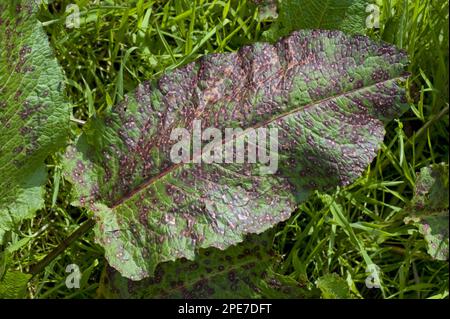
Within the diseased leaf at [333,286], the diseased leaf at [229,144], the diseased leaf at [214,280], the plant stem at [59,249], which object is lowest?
the diseased leaf at [333,286]

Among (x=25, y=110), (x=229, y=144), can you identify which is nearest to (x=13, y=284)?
(x=25, y=110)

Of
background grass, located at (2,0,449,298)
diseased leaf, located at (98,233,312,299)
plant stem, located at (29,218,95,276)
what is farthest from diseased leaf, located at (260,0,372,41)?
plant stem, located at (29,218,95,276)

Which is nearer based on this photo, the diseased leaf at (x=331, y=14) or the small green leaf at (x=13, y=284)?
the small green leaf at (x=13, y=284)

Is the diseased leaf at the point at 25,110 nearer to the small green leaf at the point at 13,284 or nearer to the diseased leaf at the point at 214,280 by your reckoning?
the small green leaf at the point at 13,284

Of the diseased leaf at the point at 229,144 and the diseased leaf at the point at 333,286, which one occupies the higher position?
the diseased leaf at the point at 229,144

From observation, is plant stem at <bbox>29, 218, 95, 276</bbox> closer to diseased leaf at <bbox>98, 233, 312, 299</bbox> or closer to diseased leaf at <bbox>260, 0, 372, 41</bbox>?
diseased leaf at <bbox>98, 233, 312, 299</bbox>

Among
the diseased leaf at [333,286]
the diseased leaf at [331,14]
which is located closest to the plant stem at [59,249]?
the diseased leaf at [333,286]
